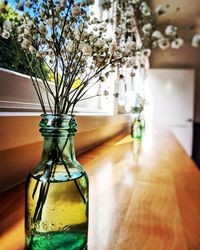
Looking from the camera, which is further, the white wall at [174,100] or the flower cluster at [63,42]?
the white wall at [174,100]

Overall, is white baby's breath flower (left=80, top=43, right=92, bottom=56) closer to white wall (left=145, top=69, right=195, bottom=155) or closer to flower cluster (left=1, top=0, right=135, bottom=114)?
flower cluster (left=1, top=0, right=135, bottom=114)

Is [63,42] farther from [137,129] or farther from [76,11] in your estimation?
[137,129]

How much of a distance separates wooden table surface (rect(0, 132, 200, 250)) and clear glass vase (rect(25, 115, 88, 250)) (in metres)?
0.05

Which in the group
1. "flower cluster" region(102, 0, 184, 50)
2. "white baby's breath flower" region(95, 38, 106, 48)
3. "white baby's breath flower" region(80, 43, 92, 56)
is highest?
"flower cluster" region(102, 0, 184, 50)

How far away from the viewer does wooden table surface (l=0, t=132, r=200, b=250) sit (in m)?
0.39

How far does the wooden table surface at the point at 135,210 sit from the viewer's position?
0.39 metres

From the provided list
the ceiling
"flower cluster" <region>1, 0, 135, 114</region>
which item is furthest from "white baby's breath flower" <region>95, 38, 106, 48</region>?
the ceiling

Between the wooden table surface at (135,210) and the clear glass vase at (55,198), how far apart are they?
5 centimetres

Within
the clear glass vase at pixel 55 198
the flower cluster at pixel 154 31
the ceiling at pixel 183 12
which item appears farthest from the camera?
the ceiling at pixel 183 12

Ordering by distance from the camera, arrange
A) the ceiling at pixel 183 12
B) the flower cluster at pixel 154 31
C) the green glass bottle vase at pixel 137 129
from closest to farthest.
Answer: the flower cluster at pixel 154 31 → the green glass bottle vase at pixel 137 129 → the ceiling at pixel 183 12

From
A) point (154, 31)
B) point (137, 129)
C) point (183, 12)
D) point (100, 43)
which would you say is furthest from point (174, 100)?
point (100, 43)

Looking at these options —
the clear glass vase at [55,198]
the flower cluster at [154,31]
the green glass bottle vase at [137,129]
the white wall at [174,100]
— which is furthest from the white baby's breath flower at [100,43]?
the white wall at [174,100]

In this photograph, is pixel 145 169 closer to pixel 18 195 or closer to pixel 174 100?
pixel 18 195

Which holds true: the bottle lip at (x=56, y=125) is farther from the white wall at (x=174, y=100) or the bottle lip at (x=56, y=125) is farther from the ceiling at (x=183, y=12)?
the white wall at (x=174, y=100)
